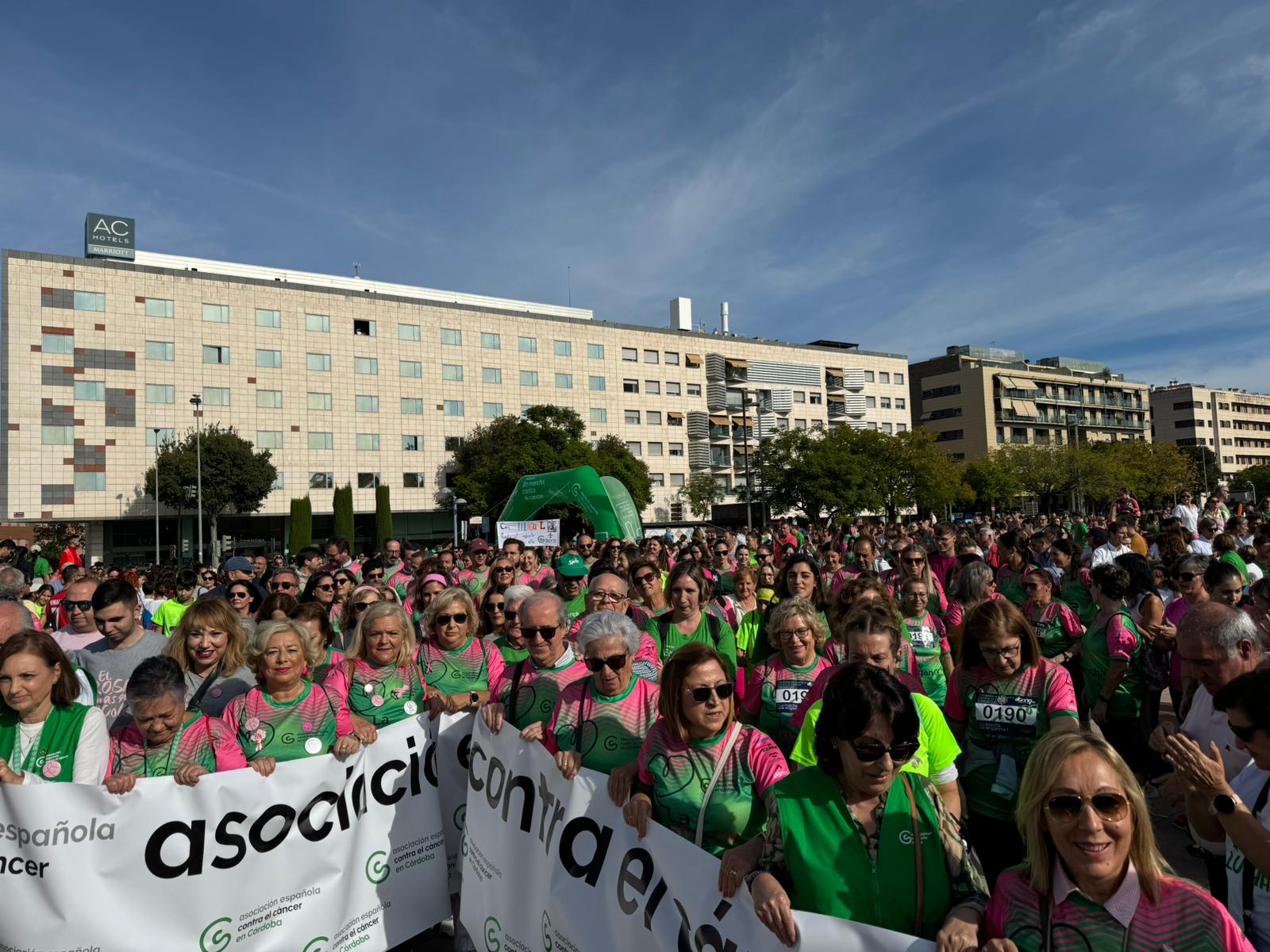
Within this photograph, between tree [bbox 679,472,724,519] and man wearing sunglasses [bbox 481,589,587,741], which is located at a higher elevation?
tree [bbox 679,472,724,519]

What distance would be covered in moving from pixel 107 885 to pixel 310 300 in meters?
54.9

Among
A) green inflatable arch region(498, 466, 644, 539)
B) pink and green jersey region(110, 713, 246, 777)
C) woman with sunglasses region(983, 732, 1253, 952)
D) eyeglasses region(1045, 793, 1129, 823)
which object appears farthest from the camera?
green inflatable arch region(498, 466, 644, 539)

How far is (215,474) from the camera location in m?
45.1

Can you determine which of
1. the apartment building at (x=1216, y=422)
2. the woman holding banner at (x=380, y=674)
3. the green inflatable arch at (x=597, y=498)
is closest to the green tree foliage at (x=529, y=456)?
the green inflatable arch at (x=597, y=498)

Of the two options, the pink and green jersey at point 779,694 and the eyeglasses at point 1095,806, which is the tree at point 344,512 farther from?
the eyeglasses at point 1095,806

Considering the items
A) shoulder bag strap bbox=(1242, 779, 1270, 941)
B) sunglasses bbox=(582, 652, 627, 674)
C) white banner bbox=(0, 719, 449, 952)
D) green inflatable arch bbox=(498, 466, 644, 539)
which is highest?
green inflatable arch bbox=(498, 466, 644, 539)

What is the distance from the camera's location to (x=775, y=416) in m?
72.1

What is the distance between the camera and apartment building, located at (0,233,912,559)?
4575 cm

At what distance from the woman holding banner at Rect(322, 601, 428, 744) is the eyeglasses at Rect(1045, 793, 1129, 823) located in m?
3.39

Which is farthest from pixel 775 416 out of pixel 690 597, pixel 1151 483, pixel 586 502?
pixel 690 597

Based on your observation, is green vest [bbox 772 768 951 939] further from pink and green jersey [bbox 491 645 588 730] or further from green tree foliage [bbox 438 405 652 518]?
green tree foliage [bbox 438 405 652 518]

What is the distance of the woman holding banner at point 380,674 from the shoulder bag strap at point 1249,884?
372 cm

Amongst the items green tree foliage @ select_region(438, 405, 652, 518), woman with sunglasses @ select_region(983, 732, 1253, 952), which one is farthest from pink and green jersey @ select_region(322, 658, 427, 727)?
green tree foliage @ select_region(438, 405, 652, 518)

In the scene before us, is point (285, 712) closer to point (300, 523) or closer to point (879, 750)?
point (879, 750)
